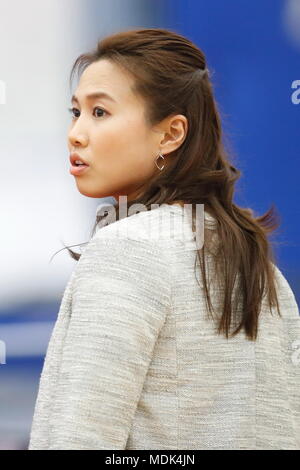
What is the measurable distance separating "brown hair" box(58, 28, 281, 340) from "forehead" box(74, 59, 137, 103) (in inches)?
0.5

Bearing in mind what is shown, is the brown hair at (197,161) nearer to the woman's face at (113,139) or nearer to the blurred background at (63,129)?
the woman's face at (113,139)

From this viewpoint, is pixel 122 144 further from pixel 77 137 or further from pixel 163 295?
pixel 163 295

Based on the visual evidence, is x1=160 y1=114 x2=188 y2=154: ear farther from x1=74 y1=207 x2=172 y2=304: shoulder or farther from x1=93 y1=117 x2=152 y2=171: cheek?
x1=74 y1=207 x2=172 y2=304: shoulder

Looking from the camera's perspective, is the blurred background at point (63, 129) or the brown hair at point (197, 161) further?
the blurred background at point (63, 129)

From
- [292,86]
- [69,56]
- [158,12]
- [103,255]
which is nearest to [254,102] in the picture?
[292,86]

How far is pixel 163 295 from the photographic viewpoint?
95 cm

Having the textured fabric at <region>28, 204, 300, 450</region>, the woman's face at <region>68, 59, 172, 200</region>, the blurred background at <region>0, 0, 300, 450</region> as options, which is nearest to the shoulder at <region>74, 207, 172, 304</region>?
the textured fabric at <region>28, 204, 300, 450</region>

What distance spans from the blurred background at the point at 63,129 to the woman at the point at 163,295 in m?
1.15

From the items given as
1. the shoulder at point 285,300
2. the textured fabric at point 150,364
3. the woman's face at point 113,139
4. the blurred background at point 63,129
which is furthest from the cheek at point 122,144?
the blurred background at point 63,129

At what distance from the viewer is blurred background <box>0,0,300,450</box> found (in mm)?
2426

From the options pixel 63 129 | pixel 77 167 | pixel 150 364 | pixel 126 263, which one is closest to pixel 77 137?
pixel 77 167

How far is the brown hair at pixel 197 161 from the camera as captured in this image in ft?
3.45
